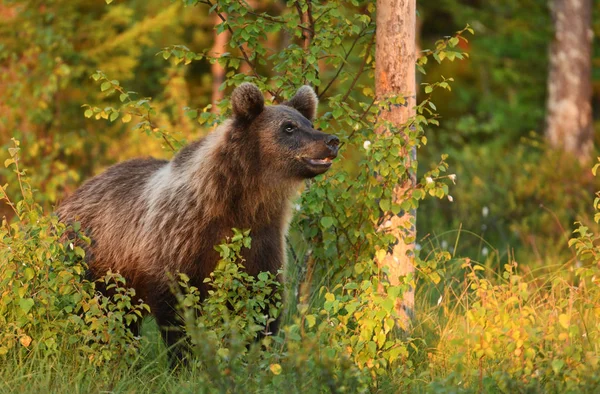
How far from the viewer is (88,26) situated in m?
14.6

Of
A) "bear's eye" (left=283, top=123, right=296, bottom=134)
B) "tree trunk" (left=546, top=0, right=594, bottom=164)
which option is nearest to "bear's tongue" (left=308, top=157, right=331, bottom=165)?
"bear's eye" (left=283, top=123, right=296, bottom=134)

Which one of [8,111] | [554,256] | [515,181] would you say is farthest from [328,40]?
[8,111]

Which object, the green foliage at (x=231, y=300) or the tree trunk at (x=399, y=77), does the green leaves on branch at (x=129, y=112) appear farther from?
the tree trunk at (x=399, y=77)

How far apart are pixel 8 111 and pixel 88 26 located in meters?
1.86

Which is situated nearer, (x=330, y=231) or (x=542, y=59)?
(x=330, y=231)

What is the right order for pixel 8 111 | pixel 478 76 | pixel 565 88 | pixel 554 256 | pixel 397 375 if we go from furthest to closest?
pixel 478 76 → pixel 565 88 → pixel 8 111 → pixel 554 256 → pixel 397 375

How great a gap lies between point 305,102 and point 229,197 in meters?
0.94

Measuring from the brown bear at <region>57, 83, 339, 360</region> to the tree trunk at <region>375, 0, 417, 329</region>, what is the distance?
0.59 m

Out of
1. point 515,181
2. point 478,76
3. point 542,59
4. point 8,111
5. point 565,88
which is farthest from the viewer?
point 478,76

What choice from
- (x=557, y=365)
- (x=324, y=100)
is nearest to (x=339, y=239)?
(x=324, y=100)

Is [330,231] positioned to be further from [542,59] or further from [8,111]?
[542,59]

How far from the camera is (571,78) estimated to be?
15484 mm

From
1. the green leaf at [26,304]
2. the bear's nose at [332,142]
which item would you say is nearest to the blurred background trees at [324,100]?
the bear's nose at [332,142]

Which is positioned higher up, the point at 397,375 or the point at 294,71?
the point at 294,71
